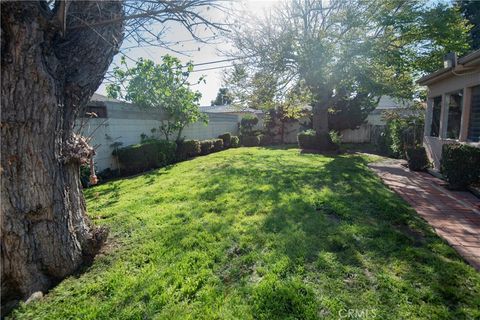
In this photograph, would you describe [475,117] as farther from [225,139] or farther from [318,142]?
[225,139]

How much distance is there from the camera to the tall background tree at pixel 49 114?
2.51 m

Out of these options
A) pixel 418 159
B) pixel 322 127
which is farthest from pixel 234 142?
pixel 418 159

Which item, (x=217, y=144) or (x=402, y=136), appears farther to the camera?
(x=217, y=144)

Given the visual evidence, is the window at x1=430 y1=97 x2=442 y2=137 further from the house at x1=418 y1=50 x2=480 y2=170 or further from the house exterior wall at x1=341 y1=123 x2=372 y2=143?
the house exterior wall at x1=341 y1=123 x2=372 y2=143

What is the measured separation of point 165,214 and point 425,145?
9.75m

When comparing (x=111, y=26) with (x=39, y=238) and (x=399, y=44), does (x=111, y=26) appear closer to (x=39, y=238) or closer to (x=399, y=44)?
(x=39, y=238)

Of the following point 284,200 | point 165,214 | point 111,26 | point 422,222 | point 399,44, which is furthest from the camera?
point 399,44

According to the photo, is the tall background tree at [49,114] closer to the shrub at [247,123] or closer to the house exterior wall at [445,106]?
the house exterior wall at [445,106]

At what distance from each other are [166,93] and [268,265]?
9.90 m

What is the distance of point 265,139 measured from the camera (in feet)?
64.6

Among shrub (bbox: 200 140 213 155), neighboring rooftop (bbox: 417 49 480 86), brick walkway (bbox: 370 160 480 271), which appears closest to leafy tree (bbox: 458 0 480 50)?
neighboring rooftop (bbox: 417 49 480 86)

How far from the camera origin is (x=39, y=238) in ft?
9.09

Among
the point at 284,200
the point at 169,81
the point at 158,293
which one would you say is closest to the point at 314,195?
the point at 284,200

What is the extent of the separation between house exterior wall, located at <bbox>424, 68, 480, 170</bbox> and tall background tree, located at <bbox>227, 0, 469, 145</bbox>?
2523mm
